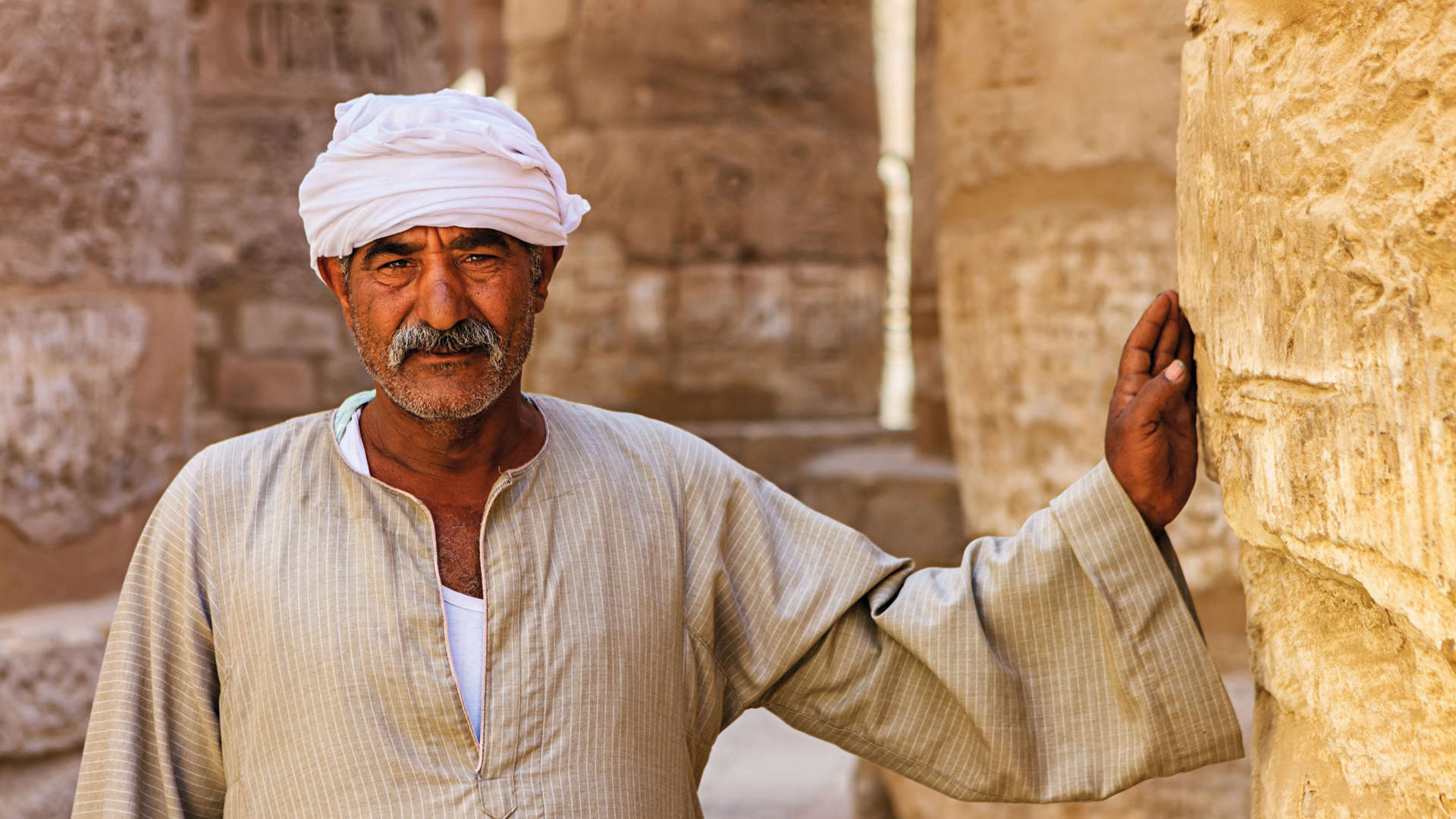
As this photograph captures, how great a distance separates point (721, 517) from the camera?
1.80 meters

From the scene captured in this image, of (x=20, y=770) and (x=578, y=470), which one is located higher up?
(x=578, y=470)

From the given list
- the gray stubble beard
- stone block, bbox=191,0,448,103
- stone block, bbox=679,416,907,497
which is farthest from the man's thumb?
stone block, bbox=191,0,448,103

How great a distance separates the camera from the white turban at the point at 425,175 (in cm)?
166

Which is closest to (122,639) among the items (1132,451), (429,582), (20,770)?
(429,582)

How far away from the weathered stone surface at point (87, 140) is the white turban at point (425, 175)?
148 centimetres

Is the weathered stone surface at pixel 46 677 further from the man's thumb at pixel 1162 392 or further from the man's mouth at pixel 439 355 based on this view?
the man's thumb at pixel 1162 392

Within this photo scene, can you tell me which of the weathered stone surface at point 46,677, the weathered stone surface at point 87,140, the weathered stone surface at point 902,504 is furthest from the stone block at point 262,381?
the weathered stone surface at point 46,677

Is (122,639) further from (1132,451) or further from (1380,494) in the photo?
(1380,494)

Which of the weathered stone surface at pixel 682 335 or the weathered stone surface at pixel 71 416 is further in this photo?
the weathered stone surface at pixel 682 335

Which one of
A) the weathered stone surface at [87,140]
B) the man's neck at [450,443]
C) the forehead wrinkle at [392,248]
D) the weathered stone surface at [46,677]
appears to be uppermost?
the weathered stone surface at [87,140]

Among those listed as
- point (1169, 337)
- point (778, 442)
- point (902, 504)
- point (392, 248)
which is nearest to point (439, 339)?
point (392, 248)

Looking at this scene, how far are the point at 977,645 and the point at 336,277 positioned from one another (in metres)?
0.90

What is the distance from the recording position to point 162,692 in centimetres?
165

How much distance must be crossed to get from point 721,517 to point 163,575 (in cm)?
66
